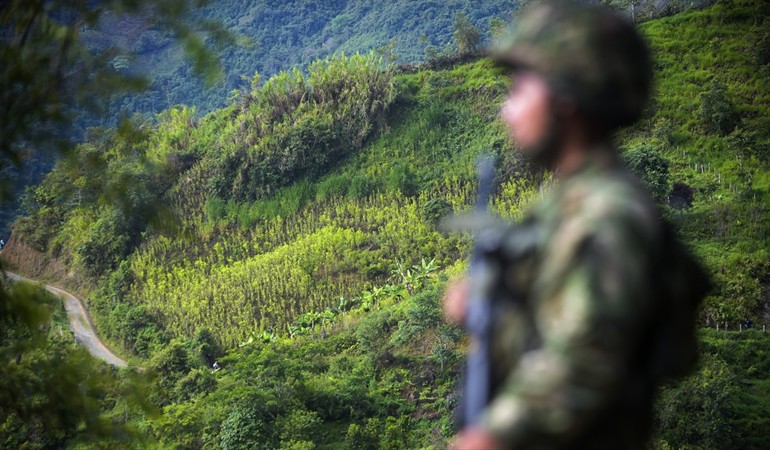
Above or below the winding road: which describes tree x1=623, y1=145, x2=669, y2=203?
above

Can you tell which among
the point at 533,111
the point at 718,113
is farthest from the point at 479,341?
the point at 718,113

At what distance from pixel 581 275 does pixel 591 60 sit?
0.33 m

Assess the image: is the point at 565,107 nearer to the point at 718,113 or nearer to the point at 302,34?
the point at 718,113

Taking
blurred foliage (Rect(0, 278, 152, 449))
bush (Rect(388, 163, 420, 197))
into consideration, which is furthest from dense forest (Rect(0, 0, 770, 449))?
blurred foliage (Rect(0, 278, 152, 449))

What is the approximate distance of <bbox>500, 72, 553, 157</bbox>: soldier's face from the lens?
1.29 meters

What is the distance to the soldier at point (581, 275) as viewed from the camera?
1.12m

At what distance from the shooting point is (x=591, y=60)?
1.26 metres

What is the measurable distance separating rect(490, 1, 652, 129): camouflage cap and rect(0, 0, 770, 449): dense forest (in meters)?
2.51

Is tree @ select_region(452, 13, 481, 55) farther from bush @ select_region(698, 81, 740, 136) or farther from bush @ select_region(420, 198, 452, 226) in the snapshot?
bush @ select_region(420, 198, 452, 226)

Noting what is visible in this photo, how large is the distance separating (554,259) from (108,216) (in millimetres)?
20144

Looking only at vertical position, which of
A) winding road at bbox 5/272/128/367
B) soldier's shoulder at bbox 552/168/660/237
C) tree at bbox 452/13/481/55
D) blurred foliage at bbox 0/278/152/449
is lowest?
winding road at bbox 5/272/128/367

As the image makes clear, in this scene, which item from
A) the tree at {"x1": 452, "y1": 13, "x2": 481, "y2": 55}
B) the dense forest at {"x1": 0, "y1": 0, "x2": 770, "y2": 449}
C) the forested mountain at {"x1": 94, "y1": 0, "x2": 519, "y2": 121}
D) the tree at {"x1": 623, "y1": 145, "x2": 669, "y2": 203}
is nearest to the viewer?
the dense forest at {"x1": 0, "y1": 0, "x2": 770, "y2": 449}

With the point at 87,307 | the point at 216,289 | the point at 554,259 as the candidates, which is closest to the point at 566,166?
the point at 554,259

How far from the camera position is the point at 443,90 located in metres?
21.2
